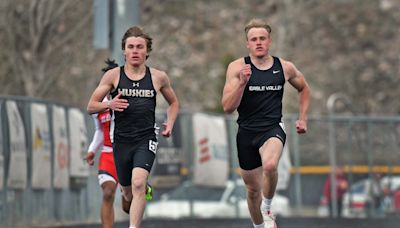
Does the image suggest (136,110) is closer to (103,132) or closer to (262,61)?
→ (262,61)

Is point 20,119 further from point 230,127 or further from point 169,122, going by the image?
point 230,127

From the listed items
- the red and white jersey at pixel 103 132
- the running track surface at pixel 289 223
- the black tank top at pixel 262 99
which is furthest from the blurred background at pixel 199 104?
the black tank top at pixel 262 99

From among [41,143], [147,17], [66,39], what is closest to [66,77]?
[147,17]

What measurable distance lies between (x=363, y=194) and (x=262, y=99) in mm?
17368

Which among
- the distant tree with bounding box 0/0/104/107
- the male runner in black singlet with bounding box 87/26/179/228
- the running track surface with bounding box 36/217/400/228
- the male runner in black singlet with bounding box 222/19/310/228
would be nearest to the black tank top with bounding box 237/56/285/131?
the male runner in black singlet with bounding box 222/19/310/228

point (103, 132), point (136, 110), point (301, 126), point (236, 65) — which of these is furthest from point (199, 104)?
point (136, 110)

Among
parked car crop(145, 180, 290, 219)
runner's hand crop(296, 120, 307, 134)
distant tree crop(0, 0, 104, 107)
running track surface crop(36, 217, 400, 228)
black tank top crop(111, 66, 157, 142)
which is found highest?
distant tree crop(0, 0, 104, 107)

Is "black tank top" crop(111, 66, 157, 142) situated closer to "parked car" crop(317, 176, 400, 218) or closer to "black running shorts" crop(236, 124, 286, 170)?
"black running shorts" crop(236, 124, 286, 170)

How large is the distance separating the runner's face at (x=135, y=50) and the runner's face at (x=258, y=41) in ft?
3.75

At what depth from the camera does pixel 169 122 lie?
1516 centimetres

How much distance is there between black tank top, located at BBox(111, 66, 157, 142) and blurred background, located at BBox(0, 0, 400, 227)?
477 centimetres

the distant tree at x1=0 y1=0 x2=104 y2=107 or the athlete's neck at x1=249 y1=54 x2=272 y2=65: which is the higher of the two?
the distant tree at x1=0 y1=0 x2=104 y2=107

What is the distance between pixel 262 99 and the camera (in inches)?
588

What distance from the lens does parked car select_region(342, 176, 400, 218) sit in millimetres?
31859
